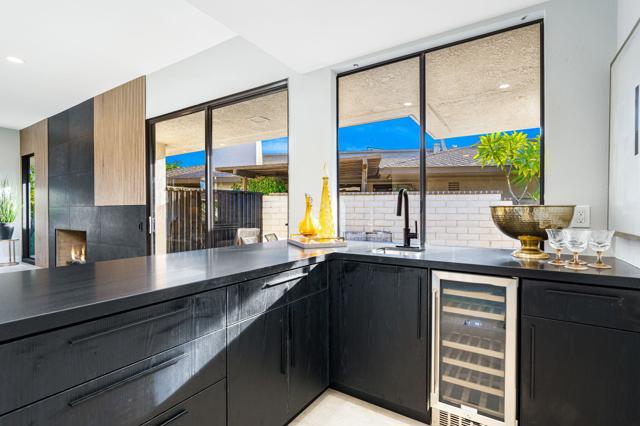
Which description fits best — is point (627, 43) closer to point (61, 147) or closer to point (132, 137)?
point (132, 137)

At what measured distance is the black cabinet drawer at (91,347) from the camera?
79 centimetres

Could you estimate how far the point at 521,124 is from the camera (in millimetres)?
2139

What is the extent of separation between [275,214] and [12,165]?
22.5ft

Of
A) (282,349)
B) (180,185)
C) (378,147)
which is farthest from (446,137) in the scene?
(180,185)

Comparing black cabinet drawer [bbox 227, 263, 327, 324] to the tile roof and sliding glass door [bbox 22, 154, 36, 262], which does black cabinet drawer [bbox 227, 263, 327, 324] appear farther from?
sliding glass door [bbox 22, 154, 36, 262]

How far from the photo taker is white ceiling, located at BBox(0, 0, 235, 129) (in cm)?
272

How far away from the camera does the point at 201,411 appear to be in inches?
49.3

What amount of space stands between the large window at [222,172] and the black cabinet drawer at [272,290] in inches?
55.0

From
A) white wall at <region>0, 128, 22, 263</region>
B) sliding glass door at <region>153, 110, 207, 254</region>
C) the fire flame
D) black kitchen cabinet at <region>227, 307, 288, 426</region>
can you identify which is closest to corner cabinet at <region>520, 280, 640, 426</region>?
black kitchen cabinet at <region>227, 307, 288, 426</region>

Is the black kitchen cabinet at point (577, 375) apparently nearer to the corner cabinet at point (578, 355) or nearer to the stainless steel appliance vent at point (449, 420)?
the corner cabinet at point (578, 355)

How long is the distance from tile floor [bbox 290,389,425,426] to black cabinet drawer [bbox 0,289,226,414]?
3.24ft

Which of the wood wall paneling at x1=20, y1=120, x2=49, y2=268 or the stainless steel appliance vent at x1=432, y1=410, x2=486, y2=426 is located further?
the wood wall paneling at x1=20, y1=120, x2=49, y2=268

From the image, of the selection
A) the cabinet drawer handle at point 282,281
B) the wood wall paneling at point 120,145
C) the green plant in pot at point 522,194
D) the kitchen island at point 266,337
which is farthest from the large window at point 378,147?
the wood wall paneling at point 120,145

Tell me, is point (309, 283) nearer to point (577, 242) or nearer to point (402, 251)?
point (402, 251)
